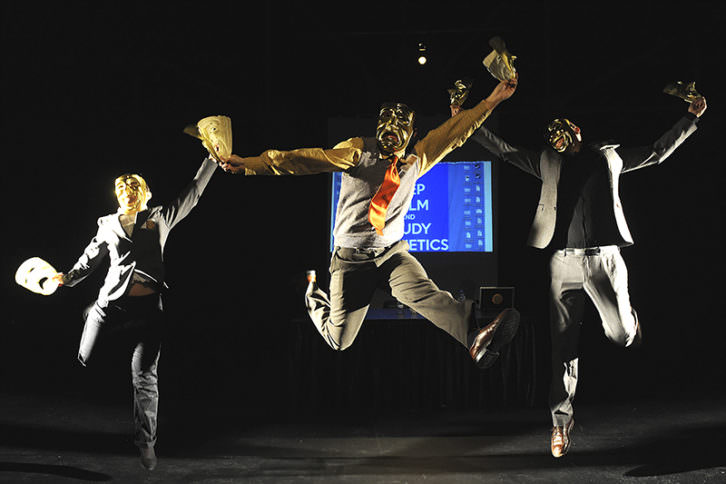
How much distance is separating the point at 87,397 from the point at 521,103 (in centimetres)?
495

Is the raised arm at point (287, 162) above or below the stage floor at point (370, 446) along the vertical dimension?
above

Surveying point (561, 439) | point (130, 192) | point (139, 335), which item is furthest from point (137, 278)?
point (561, 439)

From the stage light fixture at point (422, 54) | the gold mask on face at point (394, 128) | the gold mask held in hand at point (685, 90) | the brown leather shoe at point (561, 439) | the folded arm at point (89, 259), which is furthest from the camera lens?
the stage light fixture at point (422, 54)

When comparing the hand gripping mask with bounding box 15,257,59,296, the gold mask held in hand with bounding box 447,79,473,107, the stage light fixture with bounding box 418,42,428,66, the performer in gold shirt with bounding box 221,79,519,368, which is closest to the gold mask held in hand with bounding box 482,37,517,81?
the performer in gold shirt with bounding box 221,79,519,368

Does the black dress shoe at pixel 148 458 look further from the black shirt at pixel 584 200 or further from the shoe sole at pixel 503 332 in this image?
the black shirt at pixel 584 200

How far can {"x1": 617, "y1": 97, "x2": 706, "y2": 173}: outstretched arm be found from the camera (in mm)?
3520

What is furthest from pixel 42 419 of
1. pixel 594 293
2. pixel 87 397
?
pixel 594 293

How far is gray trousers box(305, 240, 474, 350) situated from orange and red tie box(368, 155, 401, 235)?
171mm

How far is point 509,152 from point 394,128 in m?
0.76

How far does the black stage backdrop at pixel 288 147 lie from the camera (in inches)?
230

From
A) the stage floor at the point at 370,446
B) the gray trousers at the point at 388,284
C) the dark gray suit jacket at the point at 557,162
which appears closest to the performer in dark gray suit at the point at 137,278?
the stage floor at the point at 370,446

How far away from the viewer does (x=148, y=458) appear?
390 cm

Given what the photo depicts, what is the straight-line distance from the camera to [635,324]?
3553mm

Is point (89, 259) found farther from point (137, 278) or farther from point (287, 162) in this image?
point (287, 162)
